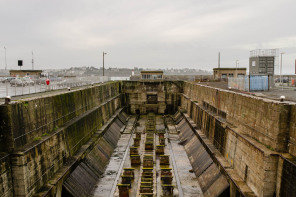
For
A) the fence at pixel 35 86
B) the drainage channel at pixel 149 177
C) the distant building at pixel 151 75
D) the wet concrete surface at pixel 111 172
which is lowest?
the wet concrete surface at pixel 111 172

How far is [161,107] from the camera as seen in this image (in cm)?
3850

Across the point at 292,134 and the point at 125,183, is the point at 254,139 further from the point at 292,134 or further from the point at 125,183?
the point at 125,183

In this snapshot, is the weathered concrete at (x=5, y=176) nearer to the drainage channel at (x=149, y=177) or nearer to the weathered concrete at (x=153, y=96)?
the drainage channel at (x=149, y=177)

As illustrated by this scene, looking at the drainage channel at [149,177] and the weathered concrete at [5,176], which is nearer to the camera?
the weathered concrete at [5,176]

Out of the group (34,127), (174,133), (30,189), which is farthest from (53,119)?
(174,133)

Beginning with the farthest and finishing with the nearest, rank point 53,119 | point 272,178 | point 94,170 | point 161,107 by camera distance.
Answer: point 161,107 → point 94,170 → point 53,119 → point 272,178

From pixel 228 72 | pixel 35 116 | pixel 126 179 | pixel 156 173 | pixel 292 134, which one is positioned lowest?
pixel 156 173

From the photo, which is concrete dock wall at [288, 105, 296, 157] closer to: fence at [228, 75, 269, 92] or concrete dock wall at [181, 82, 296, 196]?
concrete dock wall at [181, 82, 296, 196]

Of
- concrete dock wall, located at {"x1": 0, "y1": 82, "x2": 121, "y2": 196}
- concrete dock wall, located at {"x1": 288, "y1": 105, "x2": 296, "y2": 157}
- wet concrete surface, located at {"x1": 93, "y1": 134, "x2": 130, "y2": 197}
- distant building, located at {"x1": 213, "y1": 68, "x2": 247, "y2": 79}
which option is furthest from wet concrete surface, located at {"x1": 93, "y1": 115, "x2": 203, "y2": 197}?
distant building, located at {"x1": 213, "y1": 68, "x2": 247, "y2": 79}

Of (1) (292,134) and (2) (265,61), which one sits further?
(2) (265,61)

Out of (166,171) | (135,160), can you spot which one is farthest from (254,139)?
(135,160)

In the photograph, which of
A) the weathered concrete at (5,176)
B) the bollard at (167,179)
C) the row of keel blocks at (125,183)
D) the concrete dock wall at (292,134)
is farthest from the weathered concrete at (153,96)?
the weathered concrete at (5,176)

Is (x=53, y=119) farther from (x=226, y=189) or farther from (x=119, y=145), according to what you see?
(x=119, y=145)

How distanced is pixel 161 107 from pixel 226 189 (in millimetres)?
26653
